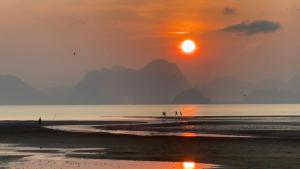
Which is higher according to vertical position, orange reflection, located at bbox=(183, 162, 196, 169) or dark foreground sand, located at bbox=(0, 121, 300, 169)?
dark foreground sand, located at bbox=(0, 121, 300, 169)

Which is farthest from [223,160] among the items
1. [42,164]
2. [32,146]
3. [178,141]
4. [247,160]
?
[32,146]

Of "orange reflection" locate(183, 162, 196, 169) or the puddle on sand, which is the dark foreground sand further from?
the puddle on sand

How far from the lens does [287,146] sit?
51.5 metres

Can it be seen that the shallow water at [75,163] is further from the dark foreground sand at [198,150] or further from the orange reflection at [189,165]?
the dark foreground sand at [198,150]

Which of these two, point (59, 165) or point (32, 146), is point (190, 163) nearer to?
point (59, 165)

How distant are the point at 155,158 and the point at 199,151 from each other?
6385 mm

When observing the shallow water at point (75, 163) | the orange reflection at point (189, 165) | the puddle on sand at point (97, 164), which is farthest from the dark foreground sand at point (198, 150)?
the puddle on sand at point (97, 164)

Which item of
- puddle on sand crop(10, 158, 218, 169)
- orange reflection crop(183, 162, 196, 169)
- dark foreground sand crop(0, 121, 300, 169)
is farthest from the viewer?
dark foreground sand crop(0, 121, 300, 169)

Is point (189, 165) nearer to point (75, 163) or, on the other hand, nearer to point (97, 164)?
point (97, 164)

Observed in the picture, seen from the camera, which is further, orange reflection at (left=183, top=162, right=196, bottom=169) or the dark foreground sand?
the dark foreground sand


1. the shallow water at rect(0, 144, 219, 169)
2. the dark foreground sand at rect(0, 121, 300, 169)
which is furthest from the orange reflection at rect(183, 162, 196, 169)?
the dark foreground sand at rect(0, 121, 300, 169)

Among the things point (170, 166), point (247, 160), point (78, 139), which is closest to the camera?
point (170, 166)

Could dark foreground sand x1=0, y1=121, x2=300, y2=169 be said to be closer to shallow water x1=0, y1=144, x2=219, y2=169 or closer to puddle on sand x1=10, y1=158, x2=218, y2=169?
shallow water x1=0, y1=144, x2=219, y2=169

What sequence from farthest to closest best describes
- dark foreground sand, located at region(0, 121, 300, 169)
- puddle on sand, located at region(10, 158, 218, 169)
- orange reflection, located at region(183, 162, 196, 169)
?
dark foreground sand, located at region(0, 121, 300, 169)
puddle on sand, located at region(10, 158, 218, 169)
orange reflection, located at region(183, 162, 196, 169)
